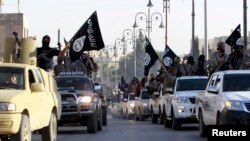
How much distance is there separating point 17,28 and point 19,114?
3593 inches

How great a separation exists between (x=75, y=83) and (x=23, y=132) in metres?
9.27

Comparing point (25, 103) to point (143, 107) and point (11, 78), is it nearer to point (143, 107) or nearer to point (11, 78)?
point (11, 78)

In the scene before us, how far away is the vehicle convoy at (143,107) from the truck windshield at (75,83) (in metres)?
14.9

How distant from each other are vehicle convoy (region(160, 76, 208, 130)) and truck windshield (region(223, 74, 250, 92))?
5675 mm

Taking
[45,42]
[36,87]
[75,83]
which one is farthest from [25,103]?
[75,83]

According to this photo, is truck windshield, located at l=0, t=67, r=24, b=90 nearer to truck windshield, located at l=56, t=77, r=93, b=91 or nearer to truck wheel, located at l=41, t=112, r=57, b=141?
truck wheel, located at l=41, t=112, r=57, b=141

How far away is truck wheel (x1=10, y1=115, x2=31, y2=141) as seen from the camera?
13.7 metres

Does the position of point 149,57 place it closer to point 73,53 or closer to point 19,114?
point 73,53

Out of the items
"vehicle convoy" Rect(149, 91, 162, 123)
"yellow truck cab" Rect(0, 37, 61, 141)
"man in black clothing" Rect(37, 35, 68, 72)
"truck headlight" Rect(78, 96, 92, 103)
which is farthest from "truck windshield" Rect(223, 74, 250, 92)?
"vehicle convoy" Rect(149, 91, 162, 123)

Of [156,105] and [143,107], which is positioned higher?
[156,105]

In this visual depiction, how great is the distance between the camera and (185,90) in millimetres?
24469

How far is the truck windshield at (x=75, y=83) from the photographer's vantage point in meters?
23.0

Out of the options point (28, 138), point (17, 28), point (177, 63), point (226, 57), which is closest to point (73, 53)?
point (177, 63)

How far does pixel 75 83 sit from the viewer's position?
75.9ft
